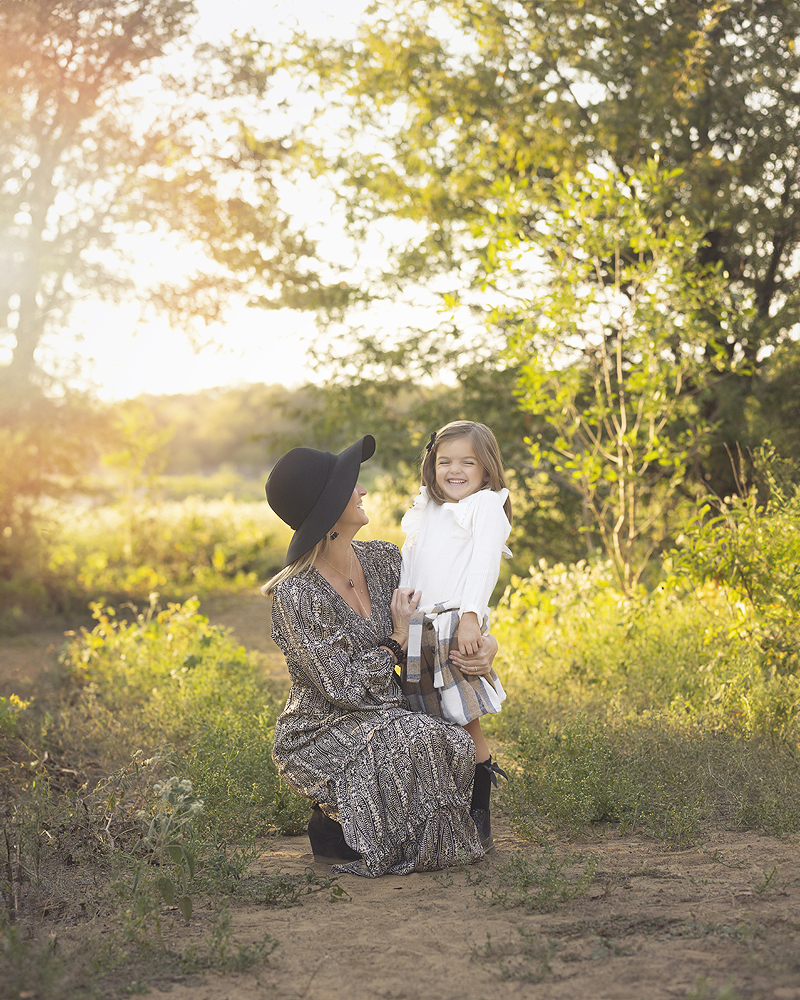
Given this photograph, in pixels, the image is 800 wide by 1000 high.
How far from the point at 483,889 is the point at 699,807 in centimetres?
105

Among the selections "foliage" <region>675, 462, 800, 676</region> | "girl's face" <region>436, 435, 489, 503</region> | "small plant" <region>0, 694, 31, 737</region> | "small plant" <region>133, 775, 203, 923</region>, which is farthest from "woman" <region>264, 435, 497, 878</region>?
"foliage" <region>675, 462, 800, 676</region>

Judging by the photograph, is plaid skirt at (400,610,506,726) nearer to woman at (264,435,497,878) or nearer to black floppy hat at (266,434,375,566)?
woman at (264,435,497,878)

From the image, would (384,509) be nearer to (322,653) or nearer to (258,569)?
(258,569)

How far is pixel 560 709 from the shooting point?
15.9 feet

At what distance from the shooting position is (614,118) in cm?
723

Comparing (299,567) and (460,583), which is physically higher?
(299,567)

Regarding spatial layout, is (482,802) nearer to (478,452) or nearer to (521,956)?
(521,956)

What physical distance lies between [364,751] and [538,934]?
0.87 metres

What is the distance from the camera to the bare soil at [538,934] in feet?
6.98

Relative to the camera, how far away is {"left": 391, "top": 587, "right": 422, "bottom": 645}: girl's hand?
3160 millimetres

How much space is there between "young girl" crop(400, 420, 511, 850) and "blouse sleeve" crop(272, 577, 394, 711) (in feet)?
0.55

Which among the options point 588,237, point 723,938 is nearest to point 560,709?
point 723,938

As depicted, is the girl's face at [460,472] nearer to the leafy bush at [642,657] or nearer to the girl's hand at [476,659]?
the girl's hand at [476,659]

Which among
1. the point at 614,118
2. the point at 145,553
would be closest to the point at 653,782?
the point at 614,118
